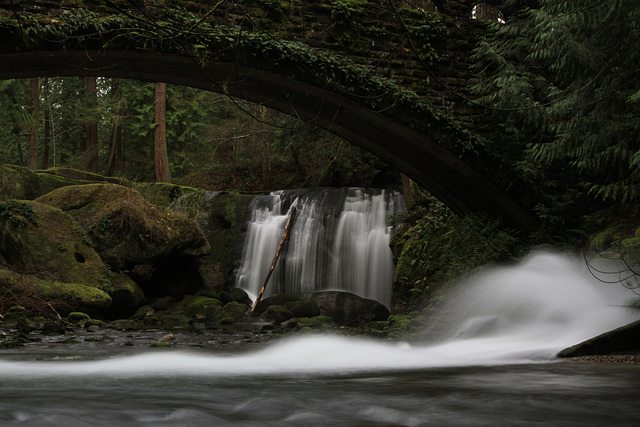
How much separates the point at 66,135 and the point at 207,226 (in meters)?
18.3

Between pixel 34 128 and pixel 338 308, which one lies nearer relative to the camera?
pixel 338 308

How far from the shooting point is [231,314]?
42.2 ft

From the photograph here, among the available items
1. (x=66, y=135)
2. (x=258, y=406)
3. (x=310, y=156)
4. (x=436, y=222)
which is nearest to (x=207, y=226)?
(x=310, y=156)

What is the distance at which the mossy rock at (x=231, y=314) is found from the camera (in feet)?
40.9

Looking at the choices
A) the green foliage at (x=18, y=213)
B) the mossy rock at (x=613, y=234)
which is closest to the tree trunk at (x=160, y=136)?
the green foliage at (x=18, y=213)

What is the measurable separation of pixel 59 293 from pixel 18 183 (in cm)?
763

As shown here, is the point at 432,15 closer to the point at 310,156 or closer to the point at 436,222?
the point at 436,222

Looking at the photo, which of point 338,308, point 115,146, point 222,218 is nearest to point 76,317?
point 338,308

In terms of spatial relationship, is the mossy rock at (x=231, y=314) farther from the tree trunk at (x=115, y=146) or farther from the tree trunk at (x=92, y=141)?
the tree trunk at (x=115, y=146)

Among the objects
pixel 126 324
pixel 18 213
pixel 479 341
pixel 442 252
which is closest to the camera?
pixel 479 341

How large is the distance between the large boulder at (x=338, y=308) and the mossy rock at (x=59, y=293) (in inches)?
148

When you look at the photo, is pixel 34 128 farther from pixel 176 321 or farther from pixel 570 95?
pixel 570 95

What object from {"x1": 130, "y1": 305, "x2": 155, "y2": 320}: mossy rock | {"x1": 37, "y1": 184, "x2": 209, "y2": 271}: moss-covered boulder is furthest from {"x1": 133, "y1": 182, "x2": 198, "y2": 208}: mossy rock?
{"x1": 130, "y1": 305, "x2": 155, "y2": 320}: mossy rock

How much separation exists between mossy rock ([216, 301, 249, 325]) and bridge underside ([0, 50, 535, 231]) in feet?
15.7
